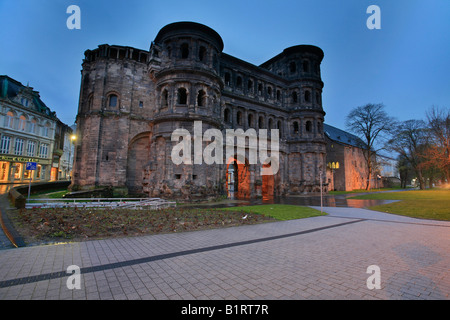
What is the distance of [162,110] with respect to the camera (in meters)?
22.6

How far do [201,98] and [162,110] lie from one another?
4291 millimetres

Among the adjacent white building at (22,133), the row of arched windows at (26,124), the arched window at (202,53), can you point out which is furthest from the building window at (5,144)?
the arched window at (202,53)

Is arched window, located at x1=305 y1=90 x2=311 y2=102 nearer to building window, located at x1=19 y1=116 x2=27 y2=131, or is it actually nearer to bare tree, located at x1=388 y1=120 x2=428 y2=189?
bare tree, located at x1=388 y1=120 x2=428 y2=189

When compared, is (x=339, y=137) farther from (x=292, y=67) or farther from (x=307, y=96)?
(x=292, y=67)

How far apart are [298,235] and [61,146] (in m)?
58.3

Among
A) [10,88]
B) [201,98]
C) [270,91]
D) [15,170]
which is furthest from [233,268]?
Answer: [15,170]

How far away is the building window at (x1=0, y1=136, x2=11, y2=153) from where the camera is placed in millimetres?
33250

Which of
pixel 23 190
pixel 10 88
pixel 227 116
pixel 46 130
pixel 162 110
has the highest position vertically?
pixel 10 88

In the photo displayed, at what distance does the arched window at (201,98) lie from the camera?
73.8 feet

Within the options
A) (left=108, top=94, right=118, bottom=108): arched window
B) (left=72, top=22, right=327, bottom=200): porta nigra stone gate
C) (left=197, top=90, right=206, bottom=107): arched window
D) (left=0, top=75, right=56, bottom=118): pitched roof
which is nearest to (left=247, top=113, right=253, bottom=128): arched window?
(left=72, top=22, right=327, bottom=200): porta nigra stone gate

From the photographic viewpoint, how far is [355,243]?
6719 mm

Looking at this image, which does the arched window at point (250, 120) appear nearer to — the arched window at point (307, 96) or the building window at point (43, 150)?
the arched window at point (307, 96)
